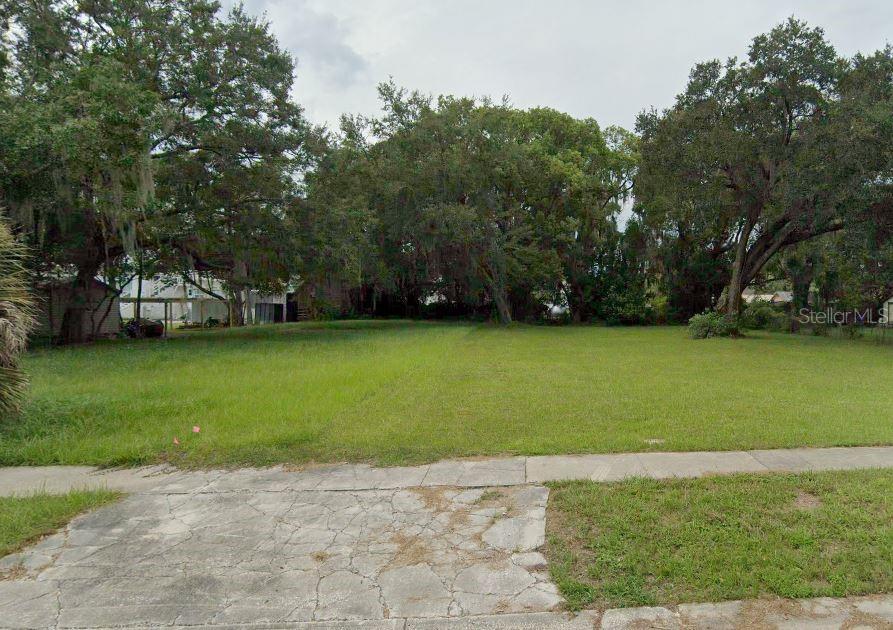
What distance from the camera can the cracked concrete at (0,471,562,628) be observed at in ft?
9.29

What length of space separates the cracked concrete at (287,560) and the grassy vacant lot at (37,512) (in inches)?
4.6

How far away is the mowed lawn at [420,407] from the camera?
5430 mm

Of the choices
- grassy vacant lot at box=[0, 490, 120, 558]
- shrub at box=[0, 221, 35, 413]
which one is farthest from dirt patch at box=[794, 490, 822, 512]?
shrub at box=[0, 221, 35, 413]

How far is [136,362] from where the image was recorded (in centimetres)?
1200

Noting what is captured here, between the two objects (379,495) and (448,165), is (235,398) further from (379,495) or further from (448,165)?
(448,165)

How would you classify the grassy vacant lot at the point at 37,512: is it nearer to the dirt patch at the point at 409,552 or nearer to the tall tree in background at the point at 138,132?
the dirt patch at the point at 409,552

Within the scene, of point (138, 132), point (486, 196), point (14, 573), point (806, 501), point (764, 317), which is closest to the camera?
point (14, 573)

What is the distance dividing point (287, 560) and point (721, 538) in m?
2.54

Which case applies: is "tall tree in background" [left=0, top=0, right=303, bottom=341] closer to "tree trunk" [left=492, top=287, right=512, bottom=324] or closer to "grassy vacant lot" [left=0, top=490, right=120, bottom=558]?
"grassy vacant lot" [left=0, top=490, right=120, bottom=558]

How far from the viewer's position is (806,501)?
153 inches

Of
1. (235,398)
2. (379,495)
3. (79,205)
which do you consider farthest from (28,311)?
(79,205)

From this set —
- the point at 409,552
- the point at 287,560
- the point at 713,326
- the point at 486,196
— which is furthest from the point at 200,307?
the point at 409,552

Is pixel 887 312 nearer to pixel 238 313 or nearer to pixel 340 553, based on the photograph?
pixel 238 313

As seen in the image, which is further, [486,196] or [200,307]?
[200,307]
